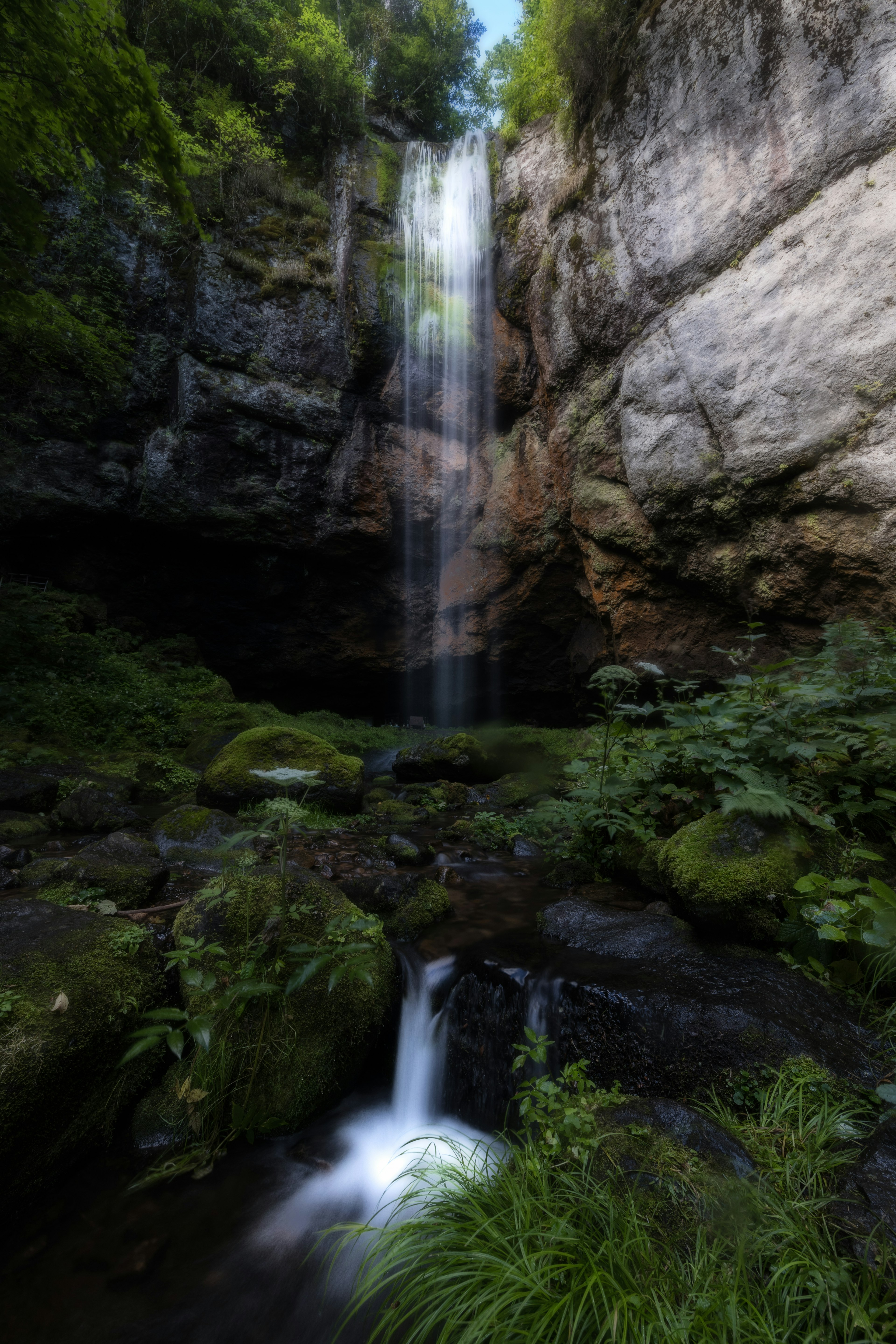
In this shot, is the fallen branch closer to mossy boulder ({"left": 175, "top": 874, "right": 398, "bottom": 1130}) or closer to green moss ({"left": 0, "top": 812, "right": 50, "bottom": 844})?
mossy boulder ({"left": 175, "top": 874, "right": 398, "bottom": 1130})

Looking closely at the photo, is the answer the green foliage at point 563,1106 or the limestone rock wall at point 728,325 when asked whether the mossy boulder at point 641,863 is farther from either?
the limestone rock wall at point 728,325

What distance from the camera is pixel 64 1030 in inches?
88.9

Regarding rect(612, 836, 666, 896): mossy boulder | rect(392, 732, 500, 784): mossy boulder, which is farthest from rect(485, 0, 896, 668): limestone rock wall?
rect(612, 836, 666, 896): mossy boulder

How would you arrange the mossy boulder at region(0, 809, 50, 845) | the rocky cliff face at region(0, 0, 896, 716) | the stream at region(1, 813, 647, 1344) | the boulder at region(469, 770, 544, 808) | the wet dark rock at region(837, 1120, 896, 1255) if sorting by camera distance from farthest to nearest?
the boulder at region(469, 770, 544, 808), the rocky cliff face at region(0, 0, 896, 716), the mossy boulder at region(0, 809, 50, 845), the stream at region(1, 813, 647, 1344), the wet dark rock at region(837, 1120, 896, 1255)

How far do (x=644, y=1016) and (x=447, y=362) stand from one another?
12.0 metres

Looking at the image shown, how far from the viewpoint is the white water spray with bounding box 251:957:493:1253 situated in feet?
6.98

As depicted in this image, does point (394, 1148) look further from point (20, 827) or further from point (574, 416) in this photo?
point (574, 416)

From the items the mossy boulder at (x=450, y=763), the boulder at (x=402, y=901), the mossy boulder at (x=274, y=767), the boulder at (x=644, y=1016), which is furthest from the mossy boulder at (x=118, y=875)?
the mossy boulder at (x=450, y=763)

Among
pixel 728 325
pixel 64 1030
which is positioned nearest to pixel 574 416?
pixel 728 325

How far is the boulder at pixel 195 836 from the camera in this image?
4496 millimetres

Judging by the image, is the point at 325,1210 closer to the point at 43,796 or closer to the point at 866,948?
the point at 866,948

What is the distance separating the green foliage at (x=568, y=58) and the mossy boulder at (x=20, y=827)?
12.6 m

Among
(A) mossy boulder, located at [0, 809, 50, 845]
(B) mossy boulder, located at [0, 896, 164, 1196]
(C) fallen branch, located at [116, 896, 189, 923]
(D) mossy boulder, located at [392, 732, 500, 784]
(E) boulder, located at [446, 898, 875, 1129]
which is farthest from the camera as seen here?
(D) mossy boulder, located at [392, 732, 500, 784]

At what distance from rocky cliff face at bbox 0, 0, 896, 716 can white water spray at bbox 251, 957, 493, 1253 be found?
6.05 metres
